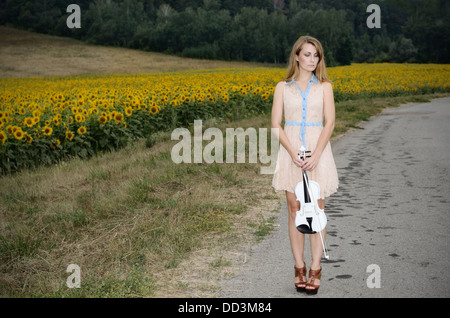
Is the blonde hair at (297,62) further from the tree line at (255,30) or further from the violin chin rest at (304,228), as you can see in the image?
the tree line at (255,30)

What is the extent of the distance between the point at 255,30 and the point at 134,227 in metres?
77.6

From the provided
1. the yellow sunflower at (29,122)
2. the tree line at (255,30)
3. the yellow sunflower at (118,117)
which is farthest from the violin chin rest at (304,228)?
the tree line at (255,30)

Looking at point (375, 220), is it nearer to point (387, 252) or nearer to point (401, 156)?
point (387, 252)

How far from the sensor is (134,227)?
5.00 metres

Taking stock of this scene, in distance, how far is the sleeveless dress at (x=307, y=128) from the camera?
3662 millimetres

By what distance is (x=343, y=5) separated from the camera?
8631 centimetres

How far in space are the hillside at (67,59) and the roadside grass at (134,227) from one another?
4007 centimetres

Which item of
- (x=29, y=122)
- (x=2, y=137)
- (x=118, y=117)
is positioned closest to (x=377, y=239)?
(x=2, y=137)

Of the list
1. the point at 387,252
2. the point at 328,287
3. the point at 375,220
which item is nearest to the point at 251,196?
the point at 375,220

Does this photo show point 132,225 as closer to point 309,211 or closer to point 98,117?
point 309,211

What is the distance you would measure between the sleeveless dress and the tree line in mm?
67634

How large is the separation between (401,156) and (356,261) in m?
6.10

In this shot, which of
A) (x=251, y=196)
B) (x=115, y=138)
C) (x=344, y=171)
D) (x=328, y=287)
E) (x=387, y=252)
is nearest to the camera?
(x=328, y=287)

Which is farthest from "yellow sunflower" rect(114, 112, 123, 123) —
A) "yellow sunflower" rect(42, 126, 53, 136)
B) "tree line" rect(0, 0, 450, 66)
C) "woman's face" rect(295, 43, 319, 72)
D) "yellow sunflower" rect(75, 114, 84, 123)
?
"tree line" rect(0, 0, 450, 66)
